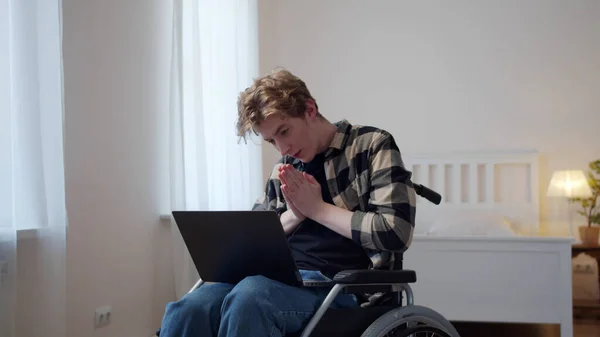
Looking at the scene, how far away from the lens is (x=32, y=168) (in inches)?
80.2

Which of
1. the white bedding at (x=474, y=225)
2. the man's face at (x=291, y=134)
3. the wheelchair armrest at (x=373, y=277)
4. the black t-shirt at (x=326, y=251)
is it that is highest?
the man's face at (x=291, y=134)

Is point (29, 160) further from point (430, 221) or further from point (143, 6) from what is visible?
point (430, 221)

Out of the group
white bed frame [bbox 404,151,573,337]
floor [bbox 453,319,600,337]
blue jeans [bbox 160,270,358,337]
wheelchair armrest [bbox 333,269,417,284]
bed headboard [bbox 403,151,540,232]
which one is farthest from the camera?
bed headboard [bbox 403,151,540,232]

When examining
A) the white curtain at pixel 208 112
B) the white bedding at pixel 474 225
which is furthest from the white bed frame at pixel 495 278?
the white curtain at pixel 208 112

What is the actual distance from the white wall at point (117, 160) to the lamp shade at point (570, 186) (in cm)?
247

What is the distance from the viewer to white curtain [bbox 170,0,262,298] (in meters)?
3.07

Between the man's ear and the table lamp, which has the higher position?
the man's ear

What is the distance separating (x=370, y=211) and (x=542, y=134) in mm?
3269

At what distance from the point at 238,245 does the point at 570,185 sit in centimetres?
324

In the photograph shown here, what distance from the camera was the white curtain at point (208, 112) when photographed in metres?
3.07

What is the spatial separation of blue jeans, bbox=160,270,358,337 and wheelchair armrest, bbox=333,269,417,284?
0.08m

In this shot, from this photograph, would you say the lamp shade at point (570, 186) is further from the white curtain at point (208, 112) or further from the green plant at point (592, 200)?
the white curtain at point (208, 112)

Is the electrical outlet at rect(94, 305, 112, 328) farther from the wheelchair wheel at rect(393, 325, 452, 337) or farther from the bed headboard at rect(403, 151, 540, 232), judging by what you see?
the bed headboard at rect(403, 151, 540, 232)

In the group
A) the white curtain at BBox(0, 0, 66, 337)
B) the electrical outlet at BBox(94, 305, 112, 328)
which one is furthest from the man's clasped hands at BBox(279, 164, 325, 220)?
the electrical outlet at BBox(94, 305, 112, 328)
